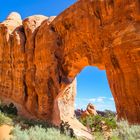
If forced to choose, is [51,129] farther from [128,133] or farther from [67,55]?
[67,55]

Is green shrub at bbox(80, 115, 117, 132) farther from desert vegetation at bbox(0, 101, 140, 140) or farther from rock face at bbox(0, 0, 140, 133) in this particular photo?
rock face at bbox(0, 0, 140, 133)

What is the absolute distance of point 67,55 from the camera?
64.7 ft

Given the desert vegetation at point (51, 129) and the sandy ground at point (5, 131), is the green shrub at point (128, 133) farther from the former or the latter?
the sandy ground at point (5, 131)

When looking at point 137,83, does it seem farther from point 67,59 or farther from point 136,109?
point 67,59

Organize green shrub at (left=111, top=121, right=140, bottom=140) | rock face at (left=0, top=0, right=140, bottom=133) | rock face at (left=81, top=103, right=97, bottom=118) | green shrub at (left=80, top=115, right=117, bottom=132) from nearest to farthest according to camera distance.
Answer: green shrub at (left=111, top=121, right=140, bottom=140)
rock face at (left=0, top=0, right=140, bottom=133)
green shrub at (left=80, top=115, right=117, bottom=132)
rock face at (left=81, top=103, right=97, bottom=118)

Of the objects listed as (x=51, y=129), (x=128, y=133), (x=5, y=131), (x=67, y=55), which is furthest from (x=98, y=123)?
(x=128, y=133)

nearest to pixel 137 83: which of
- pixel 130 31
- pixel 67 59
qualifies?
pixel 130 31

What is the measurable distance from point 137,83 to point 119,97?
1599 millimetres

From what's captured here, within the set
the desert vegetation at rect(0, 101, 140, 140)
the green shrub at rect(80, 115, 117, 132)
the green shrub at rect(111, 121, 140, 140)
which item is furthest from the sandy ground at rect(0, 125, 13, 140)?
the green shrub at rect(80, 115, 117, 132)

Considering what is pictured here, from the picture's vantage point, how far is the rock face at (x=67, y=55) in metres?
13.9

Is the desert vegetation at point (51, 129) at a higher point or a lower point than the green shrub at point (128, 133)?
lower

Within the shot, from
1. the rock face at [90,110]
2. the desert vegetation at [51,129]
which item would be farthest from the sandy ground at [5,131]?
the rock face at [90,110]

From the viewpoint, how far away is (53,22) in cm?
2116

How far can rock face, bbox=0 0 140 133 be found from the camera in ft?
45.5
